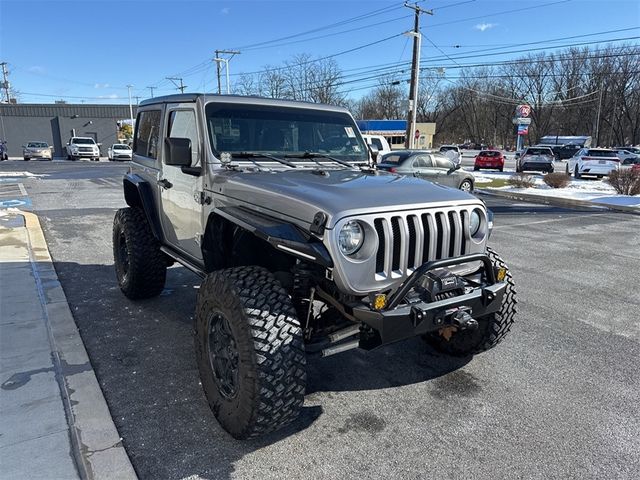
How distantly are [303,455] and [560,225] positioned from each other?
383 inches

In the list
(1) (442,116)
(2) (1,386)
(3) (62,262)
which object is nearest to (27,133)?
(3) (62,262)

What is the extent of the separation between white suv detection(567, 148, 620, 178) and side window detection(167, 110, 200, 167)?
23878 mm

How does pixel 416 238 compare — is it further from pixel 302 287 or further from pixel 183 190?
pixel 183 190

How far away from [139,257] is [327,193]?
2.65 meters

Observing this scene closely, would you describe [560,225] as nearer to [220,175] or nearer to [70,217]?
[220,175]

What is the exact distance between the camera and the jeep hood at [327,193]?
2652mm

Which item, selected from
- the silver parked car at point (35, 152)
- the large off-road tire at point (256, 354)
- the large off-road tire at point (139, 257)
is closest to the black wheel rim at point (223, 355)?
the large off-road tire at point (256, 354)

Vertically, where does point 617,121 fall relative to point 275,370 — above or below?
above

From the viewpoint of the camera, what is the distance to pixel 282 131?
3.95 meters

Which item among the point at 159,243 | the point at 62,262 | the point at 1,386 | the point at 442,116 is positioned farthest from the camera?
the point at 442,116

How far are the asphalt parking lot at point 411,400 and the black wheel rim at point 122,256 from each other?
307mm

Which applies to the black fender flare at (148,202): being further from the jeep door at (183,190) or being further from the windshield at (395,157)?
the windshield at (395,157)

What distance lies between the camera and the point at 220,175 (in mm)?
3453

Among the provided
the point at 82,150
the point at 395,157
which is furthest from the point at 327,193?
the point at 82,150
